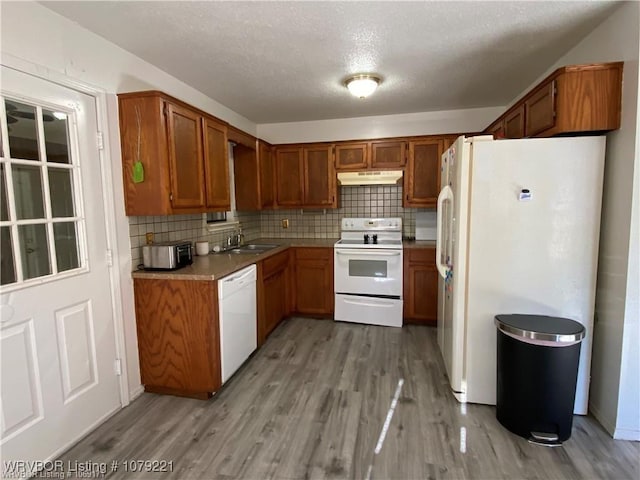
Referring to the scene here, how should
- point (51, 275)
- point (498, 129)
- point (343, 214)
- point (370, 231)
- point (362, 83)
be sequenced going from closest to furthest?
1. point (51, 275)
2. point (362, 83)
3. point (498, 129)
4. point (370, 231)
5. point (343, 214)

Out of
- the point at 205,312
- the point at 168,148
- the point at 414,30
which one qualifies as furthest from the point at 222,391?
the point at 414,30

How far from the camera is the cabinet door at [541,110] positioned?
2004 millimetres

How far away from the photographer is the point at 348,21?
1934 mm

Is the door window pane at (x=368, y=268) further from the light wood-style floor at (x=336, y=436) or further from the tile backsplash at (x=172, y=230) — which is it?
the tile backsplash at (x=172, y=230)

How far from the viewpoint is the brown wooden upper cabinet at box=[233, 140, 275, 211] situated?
12.5ft

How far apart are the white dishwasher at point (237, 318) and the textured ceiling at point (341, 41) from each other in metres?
A: 1.62

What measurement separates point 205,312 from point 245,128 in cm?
267

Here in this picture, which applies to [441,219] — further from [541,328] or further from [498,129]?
[498,129]

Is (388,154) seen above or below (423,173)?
above

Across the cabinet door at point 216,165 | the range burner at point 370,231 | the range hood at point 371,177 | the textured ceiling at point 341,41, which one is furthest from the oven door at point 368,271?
Answer: the textured ceiling at point 341,41

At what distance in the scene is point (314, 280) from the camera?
12.8ft

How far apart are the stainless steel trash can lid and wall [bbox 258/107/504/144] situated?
2.61 m

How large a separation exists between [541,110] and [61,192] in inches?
120

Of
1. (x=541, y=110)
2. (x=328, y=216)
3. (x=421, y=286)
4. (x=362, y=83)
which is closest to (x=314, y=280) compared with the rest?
(x=328, y=216)
